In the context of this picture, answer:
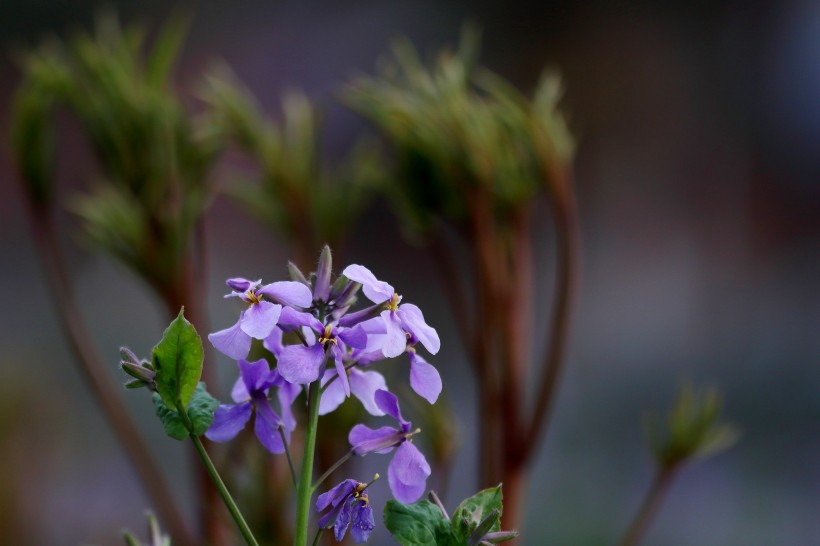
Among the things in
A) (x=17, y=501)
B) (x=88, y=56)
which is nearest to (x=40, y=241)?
(x=88, y=56)

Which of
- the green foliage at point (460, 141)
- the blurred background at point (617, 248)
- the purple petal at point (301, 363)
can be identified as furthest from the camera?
the blurred background at point (617, 248)

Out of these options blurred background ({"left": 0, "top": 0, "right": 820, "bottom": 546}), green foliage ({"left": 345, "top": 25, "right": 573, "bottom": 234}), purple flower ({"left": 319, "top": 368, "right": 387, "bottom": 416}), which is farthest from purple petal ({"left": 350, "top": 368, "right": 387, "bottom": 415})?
blurred background ({"left": 0, "top": 0, "right": 820, "bottom": 546})

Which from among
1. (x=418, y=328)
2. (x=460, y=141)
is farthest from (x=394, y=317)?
(x=460, y=141)

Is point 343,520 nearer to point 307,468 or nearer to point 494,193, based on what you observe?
point 307,468

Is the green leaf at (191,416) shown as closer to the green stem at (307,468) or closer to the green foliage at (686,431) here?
the green stem at (307,468)

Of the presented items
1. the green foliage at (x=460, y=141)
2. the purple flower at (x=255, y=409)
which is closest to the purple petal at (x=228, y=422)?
the purple flower at (x=255, y=409)

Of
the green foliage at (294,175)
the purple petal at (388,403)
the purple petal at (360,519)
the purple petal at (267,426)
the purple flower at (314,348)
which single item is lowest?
the purple petal at (360,519)
